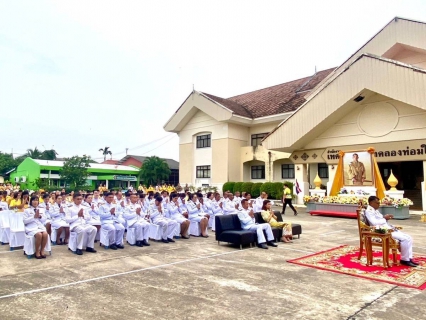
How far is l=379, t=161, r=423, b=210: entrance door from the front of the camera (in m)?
22.4

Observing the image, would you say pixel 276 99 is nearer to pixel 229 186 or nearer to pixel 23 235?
pixel 229 186

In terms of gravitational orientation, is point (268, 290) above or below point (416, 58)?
below

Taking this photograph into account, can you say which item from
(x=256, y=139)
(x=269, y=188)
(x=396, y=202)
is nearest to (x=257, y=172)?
(x=256, y=139)

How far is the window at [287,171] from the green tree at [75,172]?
20.8m

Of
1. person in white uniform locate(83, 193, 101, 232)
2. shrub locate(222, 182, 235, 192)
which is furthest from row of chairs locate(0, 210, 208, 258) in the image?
shrub locate(222, 182, 235, 192)

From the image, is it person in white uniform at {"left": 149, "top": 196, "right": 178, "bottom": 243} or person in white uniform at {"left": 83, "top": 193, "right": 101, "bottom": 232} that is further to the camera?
person in white uniform at {"left": 149, "top": 196, "right": 178, "bottom": 243}

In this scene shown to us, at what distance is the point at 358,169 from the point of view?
61.0 ft

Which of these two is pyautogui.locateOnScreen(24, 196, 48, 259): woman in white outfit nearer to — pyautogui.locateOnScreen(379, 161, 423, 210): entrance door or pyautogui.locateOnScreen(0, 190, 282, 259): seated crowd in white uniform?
pyautogui.locateOnScreen(0, 190, 282, 259): seated crowd in white uniform

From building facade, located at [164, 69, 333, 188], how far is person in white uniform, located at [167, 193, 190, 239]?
16.1 metres

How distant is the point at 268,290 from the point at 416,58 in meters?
21.2

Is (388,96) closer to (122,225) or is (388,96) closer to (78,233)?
(122,225)

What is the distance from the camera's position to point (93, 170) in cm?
4359

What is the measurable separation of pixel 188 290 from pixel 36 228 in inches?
173

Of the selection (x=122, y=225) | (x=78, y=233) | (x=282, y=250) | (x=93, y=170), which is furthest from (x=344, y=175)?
(x=93, y=170)
